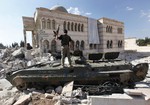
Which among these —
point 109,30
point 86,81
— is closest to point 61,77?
point 86,81

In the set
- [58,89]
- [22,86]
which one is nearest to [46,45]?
[22,86]

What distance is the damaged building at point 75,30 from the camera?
2109 cm

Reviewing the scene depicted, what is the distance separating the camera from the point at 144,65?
20.7ft

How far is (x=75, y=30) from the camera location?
86.1 feet

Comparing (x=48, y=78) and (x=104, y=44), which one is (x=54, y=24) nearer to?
(x=104, y=44)

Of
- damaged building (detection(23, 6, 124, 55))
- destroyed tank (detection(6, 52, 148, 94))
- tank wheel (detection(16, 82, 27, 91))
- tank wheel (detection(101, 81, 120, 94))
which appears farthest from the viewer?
damaged building (detection(23, 6, 124, 55))

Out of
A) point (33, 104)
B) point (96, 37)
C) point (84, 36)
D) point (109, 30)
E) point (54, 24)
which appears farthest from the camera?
point (109, 30)

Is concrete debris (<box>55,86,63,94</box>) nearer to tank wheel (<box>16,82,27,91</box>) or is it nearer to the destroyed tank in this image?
the destroyed tank

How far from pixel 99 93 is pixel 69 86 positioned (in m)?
1.14

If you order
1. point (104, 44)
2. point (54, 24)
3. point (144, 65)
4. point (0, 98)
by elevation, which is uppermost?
point (54, 24)

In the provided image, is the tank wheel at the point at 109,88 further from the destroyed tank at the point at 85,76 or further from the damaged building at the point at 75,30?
the damaged building at the point at 75,30

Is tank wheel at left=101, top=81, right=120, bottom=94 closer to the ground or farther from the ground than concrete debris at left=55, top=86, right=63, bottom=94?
farther from the ground

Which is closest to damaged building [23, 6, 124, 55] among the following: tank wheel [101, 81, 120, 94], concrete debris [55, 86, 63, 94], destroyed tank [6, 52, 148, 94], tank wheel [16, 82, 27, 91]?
tank wheel [16, 82, 27, 91]

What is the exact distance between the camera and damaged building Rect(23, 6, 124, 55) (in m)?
→ 21.1
